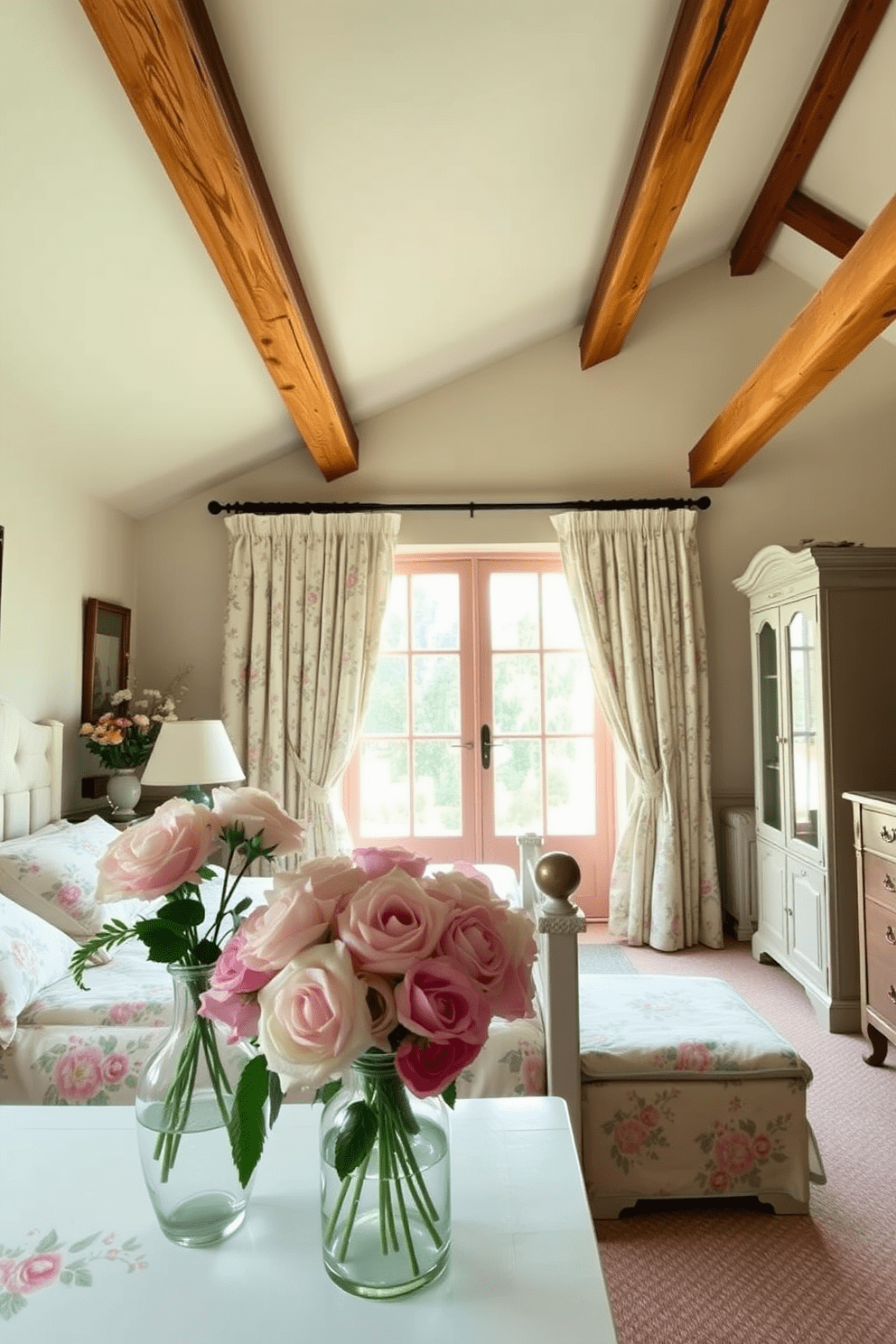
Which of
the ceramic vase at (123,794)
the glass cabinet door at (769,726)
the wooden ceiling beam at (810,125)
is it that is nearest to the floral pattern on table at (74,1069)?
the ceramic vase at (123,794)

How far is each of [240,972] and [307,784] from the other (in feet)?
11.4

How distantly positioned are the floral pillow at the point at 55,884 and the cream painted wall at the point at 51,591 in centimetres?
81

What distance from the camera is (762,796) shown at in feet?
12.7

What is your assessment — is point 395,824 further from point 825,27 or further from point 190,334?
point 825,27

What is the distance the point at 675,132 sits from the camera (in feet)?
8.06

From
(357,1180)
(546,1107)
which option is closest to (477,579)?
(546,1107)

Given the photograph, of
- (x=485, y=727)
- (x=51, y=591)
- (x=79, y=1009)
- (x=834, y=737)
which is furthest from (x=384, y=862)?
(x=485, y=727)

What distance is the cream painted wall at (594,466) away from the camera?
430cm

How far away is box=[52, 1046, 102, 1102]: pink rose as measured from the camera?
176 cm

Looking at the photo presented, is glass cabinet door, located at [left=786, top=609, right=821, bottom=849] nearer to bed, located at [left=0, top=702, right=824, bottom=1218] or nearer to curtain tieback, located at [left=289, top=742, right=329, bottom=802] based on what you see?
bed, located at [left=0, top=702, right=824, bottom=1218]

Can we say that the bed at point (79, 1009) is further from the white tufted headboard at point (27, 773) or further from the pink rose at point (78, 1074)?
the white tufted headboard at point (27, 773)

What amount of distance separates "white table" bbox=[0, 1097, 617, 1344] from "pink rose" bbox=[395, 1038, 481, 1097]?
24 centimetres

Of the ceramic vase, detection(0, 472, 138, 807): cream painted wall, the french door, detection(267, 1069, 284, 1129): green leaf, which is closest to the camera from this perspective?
detection(267, 1069, 284, 1129): green leaf

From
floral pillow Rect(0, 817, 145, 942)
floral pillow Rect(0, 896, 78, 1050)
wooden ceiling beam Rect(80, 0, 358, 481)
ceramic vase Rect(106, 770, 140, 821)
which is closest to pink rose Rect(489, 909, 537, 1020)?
floral pillow Rect(0, 896, 78, 1050)
